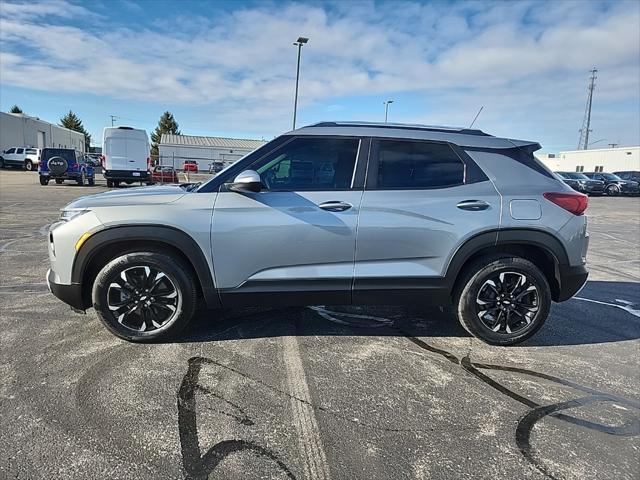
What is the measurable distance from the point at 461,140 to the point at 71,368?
3.69 meters

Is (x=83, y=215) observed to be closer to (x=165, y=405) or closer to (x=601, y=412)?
(x=165, y=405)

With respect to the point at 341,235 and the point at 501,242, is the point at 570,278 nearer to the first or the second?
the point at 501,242

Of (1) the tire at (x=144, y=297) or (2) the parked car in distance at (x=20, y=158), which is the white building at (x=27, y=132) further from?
(1) the tire at (x=144, y=297)

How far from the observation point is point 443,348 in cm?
396

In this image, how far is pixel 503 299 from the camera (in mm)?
3990

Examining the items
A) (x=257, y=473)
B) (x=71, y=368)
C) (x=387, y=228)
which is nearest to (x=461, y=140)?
(x=387, y=228)

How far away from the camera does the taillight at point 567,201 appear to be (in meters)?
3.91

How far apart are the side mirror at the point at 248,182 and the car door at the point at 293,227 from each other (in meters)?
0.12

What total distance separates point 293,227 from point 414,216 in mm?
1023

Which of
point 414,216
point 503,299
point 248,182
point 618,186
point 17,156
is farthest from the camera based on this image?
point 17,156

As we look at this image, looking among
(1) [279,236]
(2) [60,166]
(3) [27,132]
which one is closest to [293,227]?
(1) [279,236]

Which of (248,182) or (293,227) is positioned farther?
(293,227)

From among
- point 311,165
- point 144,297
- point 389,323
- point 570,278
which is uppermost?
point 311,165

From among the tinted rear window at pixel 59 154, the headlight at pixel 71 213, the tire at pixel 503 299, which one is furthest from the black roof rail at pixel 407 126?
the tinted rear window at pixel 59 154
